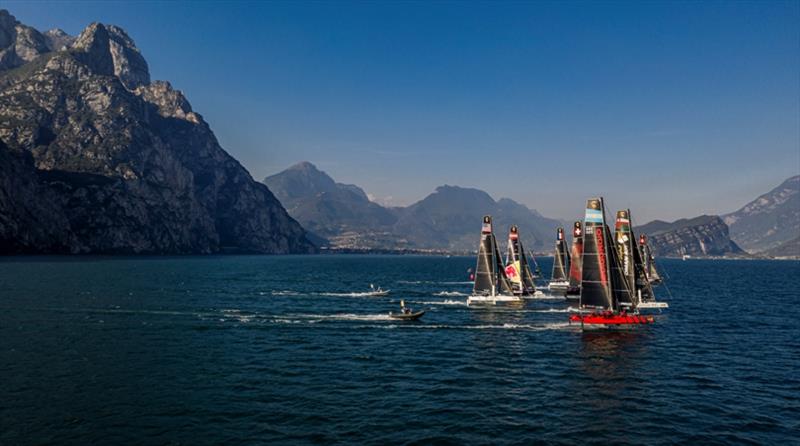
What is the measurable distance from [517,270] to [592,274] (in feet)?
135

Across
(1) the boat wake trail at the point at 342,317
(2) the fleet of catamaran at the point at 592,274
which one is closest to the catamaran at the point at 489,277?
(2) the fleet of catamaran at the point at 592,274

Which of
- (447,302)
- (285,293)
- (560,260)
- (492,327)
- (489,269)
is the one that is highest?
(560,260)

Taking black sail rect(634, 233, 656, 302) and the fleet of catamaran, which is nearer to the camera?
the fleet of catamaran

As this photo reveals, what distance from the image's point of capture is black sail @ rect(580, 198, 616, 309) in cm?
6838

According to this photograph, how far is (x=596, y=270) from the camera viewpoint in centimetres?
6869

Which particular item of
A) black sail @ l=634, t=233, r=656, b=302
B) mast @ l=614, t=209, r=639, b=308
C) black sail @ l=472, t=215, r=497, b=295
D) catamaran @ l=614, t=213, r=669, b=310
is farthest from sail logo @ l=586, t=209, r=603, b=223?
black sail @ l=634, t=233, r=656, b=302

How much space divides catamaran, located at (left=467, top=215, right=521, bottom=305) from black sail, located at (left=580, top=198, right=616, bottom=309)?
86.2 feet

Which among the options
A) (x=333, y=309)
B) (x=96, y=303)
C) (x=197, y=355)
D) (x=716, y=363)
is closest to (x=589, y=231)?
(x=716, y=363)

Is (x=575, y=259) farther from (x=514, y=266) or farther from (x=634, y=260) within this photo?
(x=634, y=260)

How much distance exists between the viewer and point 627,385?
43281 millimetres

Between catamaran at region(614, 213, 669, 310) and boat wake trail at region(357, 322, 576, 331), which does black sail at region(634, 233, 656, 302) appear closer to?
catamaran at region(614, 213, 669, 310)

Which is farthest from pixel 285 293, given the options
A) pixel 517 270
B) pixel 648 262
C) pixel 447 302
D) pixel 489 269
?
pixel 648 262

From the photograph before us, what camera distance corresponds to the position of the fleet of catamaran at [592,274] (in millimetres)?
68625

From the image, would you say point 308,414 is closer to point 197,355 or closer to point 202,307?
point 197,355
